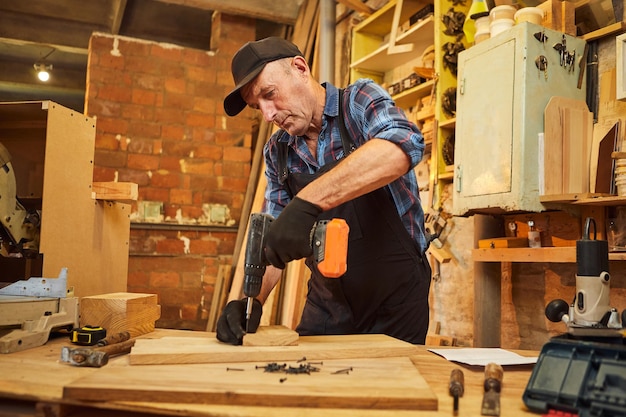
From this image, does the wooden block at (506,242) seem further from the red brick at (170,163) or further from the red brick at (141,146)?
the red brick at (141,146)

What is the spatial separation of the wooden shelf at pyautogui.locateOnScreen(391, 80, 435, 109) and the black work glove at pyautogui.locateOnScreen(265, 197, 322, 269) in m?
2.30

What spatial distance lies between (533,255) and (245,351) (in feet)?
6.08

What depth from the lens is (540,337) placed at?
120 inches

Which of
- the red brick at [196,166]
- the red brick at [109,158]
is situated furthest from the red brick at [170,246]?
the red brick at [109,158]

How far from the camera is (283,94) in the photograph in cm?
184

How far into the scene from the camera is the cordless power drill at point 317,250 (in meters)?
1.41

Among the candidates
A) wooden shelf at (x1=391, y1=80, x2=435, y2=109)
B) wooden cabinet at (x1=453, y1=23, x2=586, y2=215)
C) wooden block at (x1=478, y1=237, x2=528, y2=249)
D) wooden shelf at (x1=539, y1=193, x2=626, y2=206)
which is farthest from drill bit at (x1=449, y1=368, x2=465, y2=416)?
wooden shelf at (x1=391, y1=80, x2=435, y2=109)

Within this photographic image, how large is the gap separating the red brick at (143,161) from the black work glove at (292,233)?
3.57 metres

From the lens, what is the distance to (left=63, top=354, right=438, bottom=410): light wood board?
39.6 inches

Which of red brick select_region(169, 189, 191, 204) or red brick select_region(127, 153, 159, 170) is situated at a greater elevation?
red brick select_region(127, 153, 159, 170)

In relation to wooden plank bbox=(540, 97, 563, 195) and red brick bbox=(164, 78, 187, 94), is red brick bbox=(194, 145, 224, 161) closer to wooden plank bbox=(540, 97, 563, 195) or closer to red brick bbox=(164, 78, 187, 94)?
red brick bbox=(164, 78, 187, 94)

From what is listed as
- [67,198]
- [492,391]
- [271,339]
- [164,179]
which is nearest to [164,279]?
[164,179]

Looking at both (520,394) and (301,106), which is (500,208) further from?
(520,394)

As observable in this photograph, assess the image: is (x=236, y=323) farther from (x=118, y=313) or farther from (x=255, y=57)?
(x=255, y=57)
